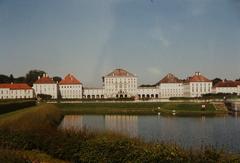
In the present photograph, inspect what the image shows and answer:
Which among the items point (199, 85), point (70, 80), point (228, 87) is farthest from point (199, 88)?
point (70, 80)

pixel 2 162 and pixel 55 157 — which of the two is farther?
pixel 55 157

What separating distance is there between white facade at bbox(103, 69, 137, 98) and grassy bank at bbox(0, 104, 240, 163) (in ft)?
313

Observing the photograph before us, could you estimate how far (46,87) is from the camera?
106312 millimetres

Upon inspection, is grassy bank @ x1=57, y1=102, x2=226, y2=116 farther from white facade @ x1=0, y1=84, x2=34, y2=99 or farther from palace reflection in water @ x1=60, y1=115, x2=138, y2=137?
white facade @ x1=0, y1=84, x2=34, y2=99

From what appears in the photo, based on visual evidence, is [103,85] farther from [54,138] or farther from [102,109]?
[54,138]

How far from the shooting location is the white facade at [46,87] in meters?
106

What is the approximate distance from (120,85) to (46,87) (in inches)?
726

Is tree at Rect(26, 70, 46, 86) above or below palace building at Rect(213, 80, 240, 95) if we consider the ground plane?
above

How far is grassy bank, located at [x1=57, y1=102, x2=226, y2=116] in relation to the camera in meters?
55.0

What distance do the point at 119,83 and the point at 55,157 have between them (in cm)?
9812

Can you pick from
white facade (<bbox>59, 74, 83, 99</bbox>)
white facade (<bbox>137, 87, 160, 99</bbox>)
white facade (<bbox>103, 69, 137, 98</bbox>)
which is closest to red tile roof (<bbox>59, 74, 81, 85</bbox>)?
white facade (<bbox>59, 74, 83, 99</bbox>)

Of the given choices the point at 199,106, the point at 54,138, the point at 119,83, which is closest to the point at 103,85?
the point at 119,83

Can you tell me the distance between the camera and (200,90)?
4313 inches

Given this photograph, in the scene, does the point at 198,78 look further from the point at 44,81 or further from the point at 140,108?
the point at 140,108
